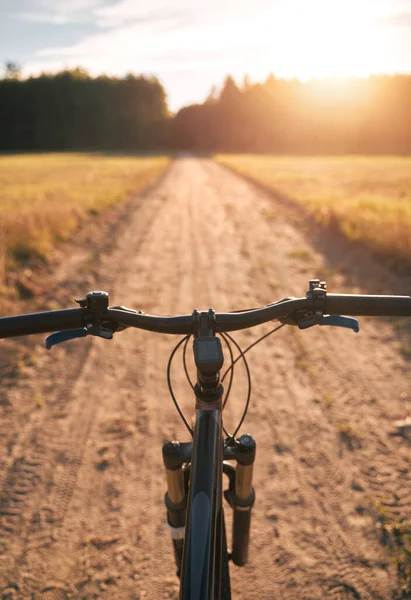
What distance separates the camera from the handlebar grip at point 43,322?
1.45 m

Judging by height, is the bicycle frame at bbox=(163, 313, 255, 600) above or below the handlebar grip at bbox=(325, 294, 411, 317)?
below

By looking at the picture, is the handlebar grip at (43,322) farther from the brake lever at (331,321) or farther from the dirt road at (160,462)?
the dirt road at (160,462)

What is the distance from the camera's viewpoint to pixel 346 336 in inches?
205

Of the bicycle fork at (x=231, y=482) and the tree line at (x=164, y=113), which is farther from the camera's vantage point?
the tree line at (x=164, y=113)

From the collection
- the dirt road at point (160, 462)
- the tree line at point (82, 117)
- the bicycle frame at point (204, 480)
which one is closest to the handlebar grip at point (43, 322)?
the bicycle frame at point (204, 480)

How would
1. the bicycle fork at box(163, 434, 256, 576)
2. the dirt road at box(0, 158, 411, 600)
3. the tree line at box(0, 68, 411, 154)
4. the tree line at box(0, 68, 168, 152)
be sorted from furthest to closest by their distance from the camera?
the tree line at box(0, 68, 168, 152)
the tree line at box(0, 68, 411, 154)
the dirt road at box(0, 158, 411, 600)
the bicycle fork at box(163, 434, 256, 576)

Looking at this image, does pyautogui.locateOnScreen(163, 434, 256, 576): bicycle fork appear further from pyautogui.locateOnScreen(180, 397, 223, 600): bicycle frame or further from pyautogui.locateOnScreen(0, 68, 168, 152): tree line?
pyautogui.locateOnScreen(0, 68, 168, 152): tree line

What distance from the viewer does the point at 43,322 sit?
58.4 inches

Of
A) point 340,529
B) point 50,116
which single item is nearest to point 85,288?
point 340,529

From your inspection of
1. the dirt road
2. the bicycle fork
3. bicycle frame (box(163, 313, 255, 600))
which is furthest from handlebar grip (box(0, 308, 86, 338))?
the dirt road

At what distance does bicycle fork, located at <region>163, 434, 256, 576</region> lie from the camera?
1.64m

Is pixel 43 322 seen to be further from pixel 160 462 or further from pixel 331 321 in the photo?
pixel 160 462

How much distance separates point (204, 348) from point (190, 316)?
189mm

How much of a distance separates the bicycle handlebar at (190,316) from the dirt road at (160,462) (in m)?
1.76
